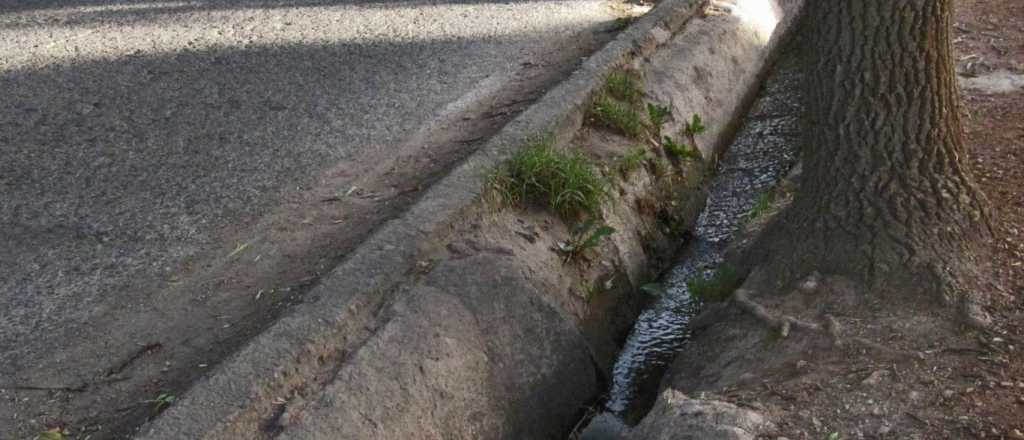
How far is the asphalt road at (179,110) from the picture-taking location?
12.3 feet

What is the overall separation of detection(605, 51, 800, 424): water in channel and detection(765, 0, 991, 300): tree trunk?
0.73 m

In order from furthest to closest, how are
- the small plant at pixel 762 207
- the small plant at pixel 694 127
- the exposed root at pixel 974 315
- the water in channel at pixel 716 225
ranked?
the small plant at pixel 694 127 < the small plant at pixel 762 207 < the water in channel at pixel 716 225 < the exposed root at pixel 974 315

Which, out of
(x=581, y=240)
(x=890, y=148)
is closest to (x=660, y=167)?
(x=581, y=240)

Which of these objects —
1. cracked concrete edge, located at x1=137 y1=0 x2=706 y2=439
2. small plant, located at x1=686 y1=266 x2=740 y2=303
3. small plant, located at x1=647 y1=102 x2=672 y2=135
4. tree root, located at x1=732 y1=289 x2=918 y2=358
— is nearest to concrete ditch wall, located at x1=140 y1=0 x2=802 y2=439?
cracked concrete edge, located at x1=137 y1=0 x2=706 y2=439

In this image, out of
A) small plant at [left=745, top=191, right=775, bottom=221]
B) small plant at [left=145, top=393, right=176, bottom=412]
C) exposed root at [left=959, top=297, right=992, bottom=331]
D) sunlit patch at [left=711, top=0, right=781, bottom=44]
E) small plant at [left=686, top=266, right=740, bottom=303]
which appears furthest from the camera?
sunlit patch at [left=711, top=0, right=781, bottom=44]

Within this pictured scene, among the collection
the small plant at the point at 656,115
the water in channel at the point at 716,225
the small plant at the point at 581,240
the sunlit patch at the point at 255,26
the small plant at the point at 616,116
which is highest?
the small plant at the point at 616,116

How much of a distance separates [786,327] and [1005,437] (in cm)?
74

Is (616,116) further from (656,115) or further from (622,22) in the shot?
(622,22)

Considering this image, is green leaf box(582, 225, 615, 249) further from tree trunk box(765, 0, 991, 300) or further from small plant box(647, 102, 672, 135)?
small plant box(647, 102, 672, 135)

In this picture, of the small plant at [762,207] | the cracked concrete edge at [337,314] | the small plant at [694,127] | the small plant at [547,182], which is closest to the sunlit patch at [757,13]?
the small plant at [694,127]

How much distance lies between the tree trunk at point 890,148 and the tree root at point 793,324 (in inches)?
7.5

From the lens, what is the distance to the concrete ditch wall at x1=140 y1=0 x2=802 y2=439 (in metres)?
2.98

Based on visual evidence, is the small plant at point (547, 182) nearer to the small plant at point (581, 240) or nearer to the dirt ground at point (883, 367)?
the small plant at point (581, 240)

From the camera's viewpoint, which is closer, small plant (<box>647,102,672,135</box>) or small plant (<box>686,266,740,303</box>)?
small plant (<box>686,266,740,303</box>)
